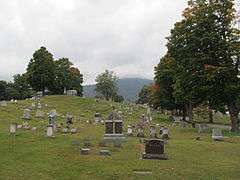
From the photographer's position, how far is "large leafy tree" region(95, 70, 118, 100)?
5177 inches

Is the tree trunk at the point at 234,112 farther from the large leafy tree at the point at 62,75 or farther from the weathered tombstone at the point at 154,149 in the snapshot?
the large leafy tree at the point at 62,75

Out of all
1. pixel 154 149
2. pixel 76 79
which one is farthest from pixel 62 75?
pixel 154 149

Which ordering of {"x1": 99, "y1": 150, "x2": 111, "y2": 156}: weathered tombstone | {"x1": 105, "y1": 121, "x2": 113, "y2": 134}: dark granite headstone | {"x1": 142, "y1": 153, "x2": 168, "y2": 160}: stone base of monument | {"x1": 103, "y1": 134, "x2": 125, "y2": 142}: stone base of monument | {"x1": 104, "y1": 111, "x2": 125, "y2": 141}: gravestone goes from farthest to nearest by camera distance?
1. {"x1": 105, "y1": 121, "x2": 113, "y2": 134}: dark granite headstone
2. {"x1": 104, "y1": 111, "x2": 125, "y2": 141}: gravestone
3. {"x1": 103, "y1": 134, "x2": 125, "y2": 142}: stone base of monument
4. {"x1": 99, "y1": 150, "x2": 111, "y2": 156}: weathered tombstone
5. {"x1": 142, "y1": 153, "x2": 168, "y2": 160}: stone base of monument

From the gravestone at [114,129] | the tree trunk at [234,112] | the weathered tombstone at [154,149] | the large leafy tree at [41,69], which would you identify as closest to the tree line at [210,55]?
the tree trunk at [234,112]

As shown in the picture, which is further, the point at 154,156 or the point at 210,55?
the point at 210,55

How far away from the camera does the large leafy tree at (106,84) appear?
132 m

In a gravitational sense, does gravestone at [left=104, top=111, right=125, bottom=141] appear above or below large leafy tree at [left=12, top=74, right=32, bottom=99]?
below

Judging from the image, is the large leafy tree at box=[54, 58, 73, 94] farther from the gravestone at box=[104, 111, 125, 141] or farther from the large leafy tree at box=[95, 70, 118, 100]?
the gravestone at box=[104, 111, 125, 141]

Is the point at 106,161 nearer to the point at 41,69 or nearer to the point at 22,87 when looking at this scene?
the point at 41,69

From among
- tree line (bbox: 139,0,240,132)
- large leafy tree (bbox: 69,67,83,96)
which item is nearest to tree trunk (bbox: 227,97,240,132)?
tree line (bbox: 139,0,240,132)

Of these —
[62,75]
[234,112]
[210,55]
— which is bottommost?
[234,112]

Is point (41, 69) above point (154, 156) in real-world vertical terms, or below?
above

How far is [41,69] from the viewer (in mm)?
84250

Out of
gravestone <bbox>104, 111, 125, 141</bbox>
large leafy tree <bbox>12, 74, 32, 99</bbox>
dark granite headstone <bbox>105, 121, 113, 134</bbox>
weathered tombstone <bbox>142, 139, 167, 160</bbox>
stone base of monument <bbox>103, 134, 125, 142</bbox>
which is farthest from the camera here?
large leafy tree <bbox>12, 74, 32, 99</bbox>
